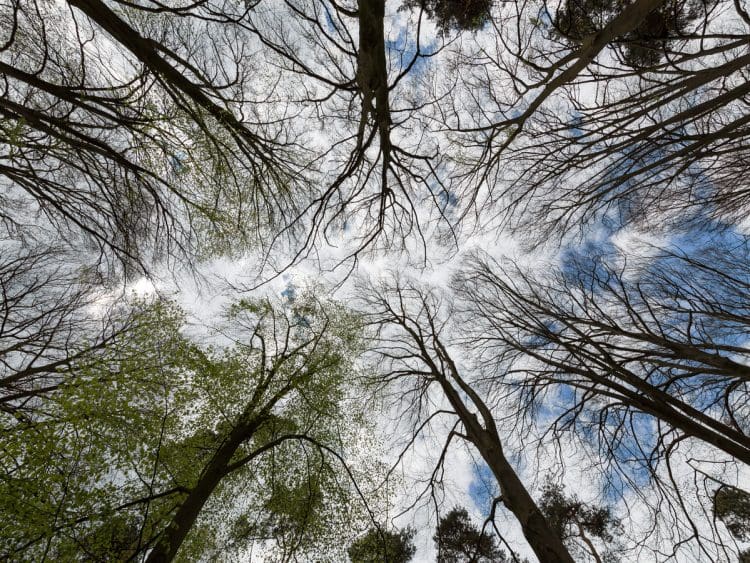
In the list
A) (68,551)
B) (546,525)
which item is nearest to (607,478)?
(546,525)

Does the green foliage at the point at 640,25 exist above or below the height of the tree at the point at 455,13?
below

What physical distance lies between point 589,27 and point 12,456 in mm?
8337

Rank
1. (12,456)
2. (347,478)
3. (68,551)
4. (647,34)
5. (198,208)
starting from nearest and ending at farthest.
Result: (12,456), (68,551), (647,34), (198,208), (347,478)

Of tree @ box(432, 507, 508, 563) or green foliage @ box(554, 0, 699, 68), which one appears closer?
green foliage @ box(554, 0, 699, 68)

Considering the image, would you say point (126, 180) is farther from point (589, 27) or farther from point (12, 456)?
point (589, 27)

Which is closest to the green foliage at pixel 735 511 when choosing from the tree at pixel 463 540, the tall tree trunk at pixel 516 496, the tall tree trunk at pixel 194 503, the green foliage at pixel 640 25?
the tall tree trunk at pixel 516 496

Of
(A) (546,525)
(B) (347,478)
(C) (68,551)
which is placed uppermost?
(B) (347,478)

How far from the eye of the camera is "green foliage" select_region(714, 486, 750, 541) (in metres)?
5.62

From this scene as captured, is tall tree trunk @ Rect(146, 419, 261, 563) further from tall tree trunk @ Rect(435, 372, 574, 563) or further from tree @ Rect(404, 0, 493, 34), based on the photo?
tree @ Rect(404, 0, 493, 34)

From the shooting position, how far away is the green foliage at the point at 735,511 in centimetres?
562

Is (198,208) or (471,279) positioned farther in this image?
(471,279)

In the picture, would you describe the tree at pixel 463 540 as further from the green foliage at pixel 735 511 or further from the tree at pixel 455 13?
the tree at pixel 455 13

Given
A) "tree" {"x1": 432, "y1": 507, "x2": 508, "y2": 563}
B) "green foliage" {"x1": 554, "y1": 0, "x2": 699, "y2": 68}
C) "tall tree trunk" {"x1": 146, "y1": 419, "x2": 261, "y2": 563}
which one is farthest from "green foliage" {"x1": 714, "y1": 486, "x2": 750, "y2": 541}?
"tall tree trunk" {"x1": 146, "y1": 419, "x2": 261, "y2": 563}

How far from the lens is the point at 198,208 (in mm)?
4992
